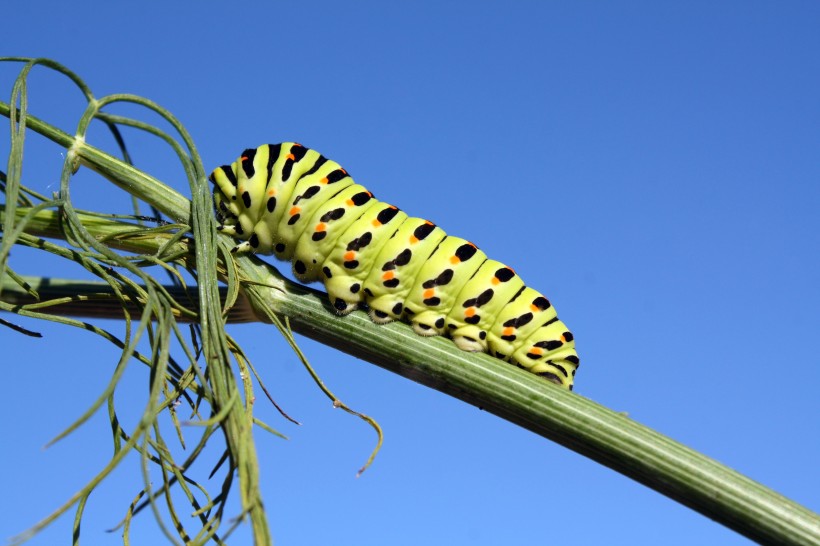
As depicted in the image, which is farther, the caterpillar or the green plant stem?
the caterpillar

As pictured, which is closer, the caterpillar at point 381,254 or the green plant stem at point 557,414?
the green plant stem at point 557,414

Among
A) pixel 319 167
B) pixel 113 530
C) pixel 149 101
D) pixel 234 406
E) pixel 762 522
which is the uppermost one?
pixel 319 167

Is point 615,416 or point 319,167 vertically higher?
point 319,167

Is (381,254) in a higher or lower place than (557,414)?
higher

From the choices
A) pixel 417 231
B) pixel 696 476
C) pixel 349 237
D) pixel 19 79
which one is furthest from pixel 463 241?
pixel 19 79

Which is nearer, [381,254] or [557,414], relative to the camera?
[557,414]

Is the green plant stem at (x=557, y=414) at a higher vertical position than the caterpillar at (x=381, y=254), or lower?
lower

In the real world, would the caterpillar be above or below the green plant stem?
above

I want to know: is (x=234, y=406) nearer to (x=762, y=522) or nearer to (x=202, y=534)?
(x=202, y=534)
